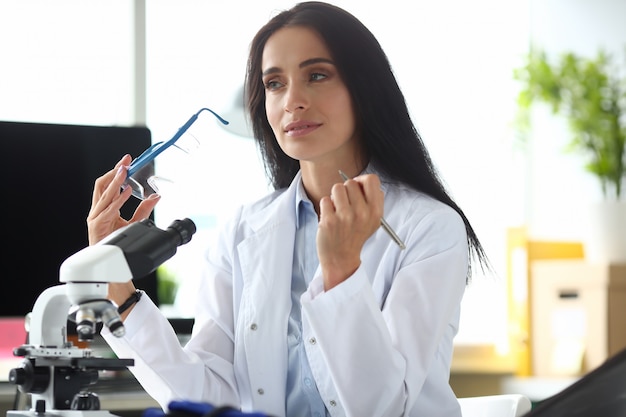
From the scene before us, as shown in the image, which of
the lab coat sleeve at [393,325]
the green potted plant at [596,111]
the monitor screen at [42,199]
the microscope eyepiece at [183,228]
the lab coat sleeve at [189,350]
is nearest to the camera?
the microscope eyepiece at [183,228]

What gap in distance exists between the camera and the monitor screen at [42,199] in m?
1.92

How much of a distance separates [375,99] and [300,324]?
1.43ft

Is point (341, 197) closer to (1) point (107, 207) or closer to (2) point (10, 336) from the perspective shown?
(1) point (107, 207)

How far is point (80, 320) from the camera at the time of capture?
1053mm

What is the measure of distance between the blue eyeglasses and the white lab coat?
8.3 inches

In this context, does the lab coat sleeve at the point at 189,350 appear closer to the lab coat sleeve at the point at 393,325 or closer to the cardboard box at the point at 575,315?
the lab coat sleeve at the point at 393,325

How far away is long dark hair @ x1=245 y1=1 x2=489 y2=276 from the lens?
1.68 metres

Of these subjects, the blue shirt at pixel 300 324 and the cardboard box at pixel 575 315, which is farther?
the cardboard box at pixel 575 315

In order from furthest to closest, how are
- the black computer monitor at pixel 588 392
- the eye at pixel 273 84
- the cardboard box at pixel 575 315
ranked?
the cardboard box at pixel 575 315, the eye at pixel 273 84, the black computer monitor at pixel 588 392

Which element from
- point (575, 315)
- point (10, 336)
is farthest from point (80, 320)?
point (575, 315)

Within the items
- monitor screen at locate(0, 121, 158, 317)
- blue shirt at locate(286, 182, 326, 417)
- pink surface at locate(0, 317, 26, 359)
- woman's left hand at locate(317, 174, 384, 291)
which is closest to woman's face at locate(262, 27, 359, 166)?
blue shirt at locate(286, 182, 326, 417)

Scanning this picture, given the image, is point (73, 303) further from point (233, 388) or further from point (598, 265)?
point (598, 265)

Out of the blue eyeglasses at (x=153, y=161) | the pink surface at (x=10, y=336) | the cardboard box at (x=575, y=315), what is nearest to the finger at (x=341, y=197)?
the blue eyeglasses at (x=153, y=161)

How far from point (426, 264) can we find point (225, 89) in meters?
2.43
